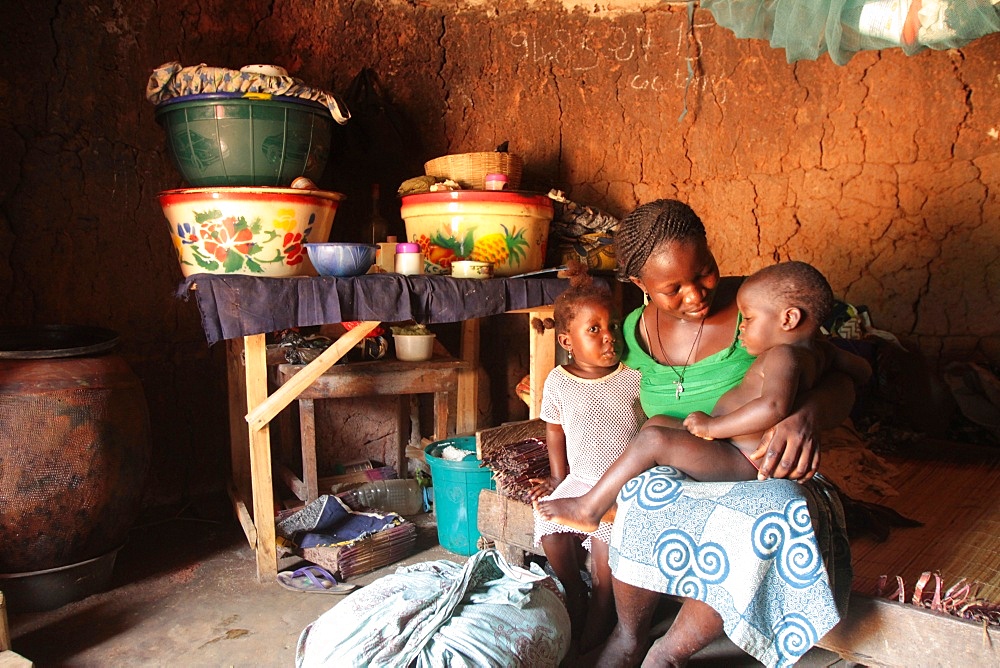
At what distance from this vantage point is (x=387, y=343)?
3857mm

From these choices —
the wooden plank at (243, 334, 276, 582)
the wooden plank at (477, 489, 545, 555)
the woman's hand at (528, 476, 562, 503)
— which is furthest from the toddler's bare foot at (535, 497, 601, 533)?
the wooden plank at (243, 334, 276, 582)

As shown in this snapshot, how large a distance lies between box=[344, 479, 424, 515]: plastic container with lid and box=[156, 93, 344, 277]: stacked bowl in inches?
46.7

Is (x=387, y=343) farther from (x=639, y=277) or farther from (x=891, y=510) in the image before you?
(x=891, y=510)

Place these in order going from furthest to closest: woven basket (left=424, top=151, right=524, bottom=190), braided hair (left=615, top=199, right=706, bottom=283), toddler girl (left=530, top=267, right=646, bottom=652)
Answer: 1. woven basket (left=424, top=151, right=524, bottom=190)
2. toddler girl (left=530, top=267, right=646, bottom=652)
3. braided hair (left=615, top=199, right=706, bottom=283)

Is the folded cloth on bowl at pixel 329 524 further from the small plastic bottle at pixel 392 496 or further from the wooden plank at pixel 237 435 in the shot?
the wooden plank at pixel 237 435

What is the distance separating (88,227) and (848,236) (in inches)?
151

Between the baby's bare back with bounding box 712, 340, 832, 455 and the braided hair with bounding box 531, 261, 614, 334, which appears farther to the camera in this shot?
the braided hair with bounding box 531, 261, 614, 334

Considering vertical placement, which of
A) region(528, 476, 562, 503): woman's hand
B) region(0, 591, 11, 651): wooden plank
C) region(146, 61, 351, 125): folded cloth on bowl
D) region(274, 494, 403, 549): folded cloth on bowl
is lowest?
region(274, 494, 403, 549): folded cloth on bowl

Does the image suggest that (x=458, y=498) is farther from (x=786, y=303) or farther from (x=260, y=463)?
(x=786, y=303)

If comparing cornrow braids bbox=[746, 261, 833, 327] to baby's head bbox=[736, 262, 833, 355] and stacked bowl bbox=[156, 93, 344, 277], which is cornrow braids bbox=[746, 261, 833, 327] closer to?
baby's head bbox=[736, 262, 833, 355]

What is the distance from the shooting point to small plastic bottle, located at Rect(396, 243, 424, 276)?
3.12 metres

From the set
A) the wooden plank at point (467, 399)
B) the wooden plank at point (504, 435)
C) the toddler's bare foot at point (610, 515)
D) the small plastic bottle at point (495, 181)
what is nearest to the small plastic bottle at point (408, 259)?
the small plastic bottle at point (495, 181)

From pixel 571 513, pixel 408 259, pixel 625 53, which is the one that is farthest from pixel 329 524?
pixel 625 53

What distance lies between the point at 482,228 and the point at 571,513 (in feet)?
5.05
